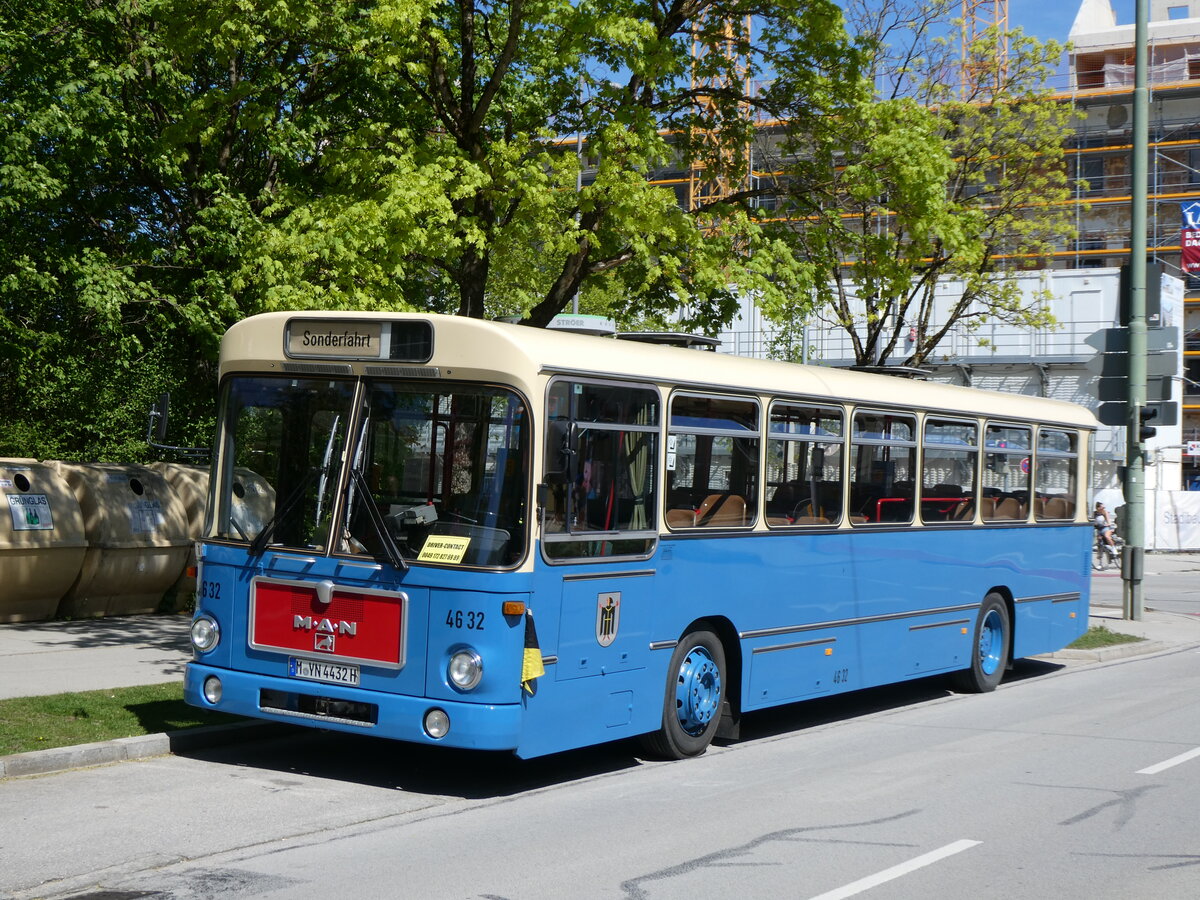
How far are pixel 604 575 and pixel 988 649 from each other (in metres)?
6.77

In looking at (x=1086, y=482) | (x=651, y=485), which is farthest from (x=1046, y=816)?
(x=1086, y=482)

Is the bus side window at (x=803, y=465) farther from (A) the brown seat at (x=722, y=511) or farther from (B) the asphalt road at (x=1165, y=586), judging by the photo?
(B) the asphalt road at (x=1165, y=586)

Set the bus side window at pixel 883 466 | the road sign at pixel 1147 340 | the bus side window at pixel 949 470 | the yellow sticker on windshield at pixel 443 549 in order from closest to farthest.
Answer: the yellow sticker on windshield at pixel 443 549 < the bus side window at pixel 883 466 < the bus side window at pixel 949 470 < the road sign at pixel 1147 340

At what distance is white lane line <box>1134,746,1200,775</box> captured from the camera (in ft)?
32.2

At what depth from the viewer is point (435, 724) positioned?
816cm

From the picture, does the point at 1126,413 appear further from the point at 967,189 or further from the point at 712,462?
the point at 712,462

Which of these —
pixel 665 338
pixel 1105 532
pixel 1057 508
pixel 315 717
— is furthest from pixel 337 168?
pixel 1105 532

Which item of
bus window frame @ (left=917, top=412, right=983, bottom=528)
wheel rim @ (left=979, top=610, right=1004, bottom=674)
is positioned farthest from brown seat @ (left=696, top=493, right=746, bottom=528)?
wheel rim @ (left=979, top=610, right=1004, bottom=674)

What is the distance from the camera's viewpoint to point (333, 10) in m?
14.4

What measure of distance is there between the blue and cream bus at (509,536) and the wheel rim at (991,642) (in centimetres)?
341

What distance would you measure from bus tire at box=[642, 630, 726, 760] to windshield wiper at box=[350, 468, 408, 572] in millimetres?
2213

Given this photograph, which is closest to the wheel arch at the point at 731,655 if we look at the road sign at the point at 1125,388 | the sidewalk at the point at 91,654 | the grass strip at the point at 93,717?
the grass strip at the point at 93,717

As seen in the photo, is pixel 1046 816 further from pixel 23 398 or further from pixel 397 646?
pixel 23 398

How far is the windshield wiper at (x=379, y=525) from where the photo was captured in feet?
27.2
